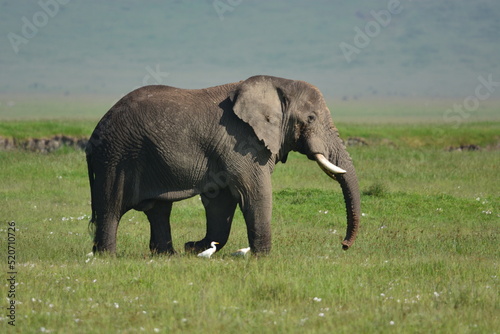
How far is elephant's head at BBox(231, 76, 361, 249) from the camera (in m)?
12.3

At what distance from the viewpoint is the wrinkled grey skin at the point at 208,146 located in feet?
39.8

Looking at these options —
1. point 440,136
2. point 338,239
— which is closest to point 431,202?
point 338,239

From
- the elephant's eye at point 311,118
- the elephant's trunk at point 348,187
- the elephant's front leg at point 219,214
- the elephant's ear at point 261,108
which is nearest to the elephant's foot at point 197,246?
the elephant's front leg at point 219,214

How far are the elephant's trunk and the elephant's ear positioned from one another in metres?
0.73

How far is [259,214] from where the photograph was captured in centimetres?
1222

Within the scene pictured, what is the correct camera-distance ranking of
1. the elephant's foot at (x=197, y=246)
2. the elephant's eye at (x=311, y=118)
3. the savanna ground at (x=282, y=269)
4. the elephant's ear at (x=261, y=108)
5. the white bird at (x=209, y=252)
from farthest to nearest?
the elephant's foot at (x=197, y=246)
the elephant's eye at (x=311, y=118)
the white bird at (x=209, y=252)
the elephant's ear at (x=261, y=108)
the savanna ground at (x=282, y=269)

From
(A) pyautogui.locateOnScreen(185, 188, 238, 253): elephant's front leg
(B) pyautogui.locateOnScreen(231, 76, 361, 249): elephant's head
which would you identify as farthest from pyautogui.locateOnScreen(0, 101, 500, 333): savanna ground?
(B) pyautogui.locateOnScreen(231, 76, 361, 249): elephant's head

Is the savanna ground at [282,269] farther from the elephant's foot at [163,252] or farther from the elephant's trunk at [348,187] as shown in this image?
the elephant's trunk at [348,187]

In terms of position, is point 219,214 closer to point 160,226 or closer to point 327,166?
point 160,226

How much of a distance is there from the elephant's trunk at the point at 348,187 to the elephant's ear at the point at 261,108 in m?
0.73

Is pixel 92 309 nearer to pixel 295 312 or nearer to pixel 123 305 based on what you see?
pixel 123 305

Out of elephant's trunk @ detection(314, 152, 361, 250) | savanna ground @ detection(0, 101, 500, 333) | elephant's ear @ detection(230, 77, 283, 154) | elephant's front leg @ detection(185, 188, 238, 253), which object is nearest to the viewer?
savanna ground @ detection(0, 101, 500, 333)

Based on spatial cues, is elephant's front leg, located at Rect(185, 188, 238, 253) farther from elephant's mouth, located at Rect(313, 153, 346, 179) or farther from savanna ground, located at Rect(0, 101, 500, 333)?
elephant's mouth, located at Rect(313, 153, 346, 179)

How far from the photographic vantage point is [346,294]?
10125 millimetres
